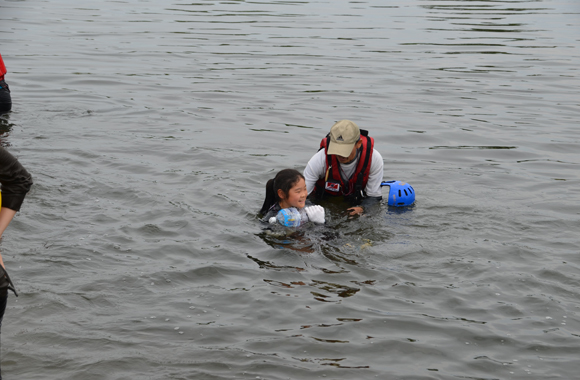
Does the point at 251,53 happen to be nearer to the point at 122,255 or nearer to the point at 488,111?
the point at 488,111

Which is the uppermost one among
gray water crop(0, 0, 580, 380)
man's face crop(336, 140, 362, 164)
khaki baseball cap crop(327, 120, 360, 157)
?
khaki baseball cap crop(327, 120, 360, 157)

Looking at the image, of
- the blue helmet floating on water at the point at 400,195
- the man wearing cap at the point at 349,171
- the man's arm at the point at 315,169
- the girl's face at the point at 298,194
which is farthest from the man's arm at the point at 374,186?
the girl's face at the point at 298,194

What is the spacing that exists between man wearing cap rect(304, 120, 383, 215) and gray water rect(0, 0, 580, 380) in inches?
12.6

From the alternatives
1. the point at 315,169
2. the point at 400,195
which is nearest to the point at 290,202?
the point at 315,169

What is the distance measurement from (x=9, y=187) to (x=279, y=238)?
15.1 ft

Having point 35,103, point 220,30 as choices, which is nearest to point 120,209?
point 35,103

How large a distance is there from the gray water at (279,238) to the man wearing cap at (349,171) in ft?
1.05

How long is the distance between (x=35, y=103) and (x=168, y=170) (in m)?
6.34

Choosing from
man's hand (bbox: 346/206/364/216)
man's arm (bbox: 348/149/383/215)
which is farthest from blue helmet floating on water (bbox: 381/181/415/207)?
man's hand (bbox: 346/206/364/216)

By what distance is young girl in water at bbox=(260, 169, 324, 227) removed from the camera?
820 centimetres

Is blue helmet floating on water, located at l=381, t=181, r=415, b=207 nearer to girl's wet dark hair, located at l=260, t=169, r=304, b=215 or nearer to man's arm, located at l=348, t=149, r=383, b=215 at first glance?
man's arm, located at l=348, t=149, r=383, b=215

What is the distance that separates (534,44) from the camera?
24266 mm

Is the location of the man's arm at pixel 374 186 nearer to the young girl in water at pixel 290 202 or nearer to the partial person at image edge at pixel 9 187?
the young girl in water at pixel 290 202

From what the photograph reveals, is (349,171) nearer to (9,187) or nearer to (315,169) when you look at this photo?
(315,169)
